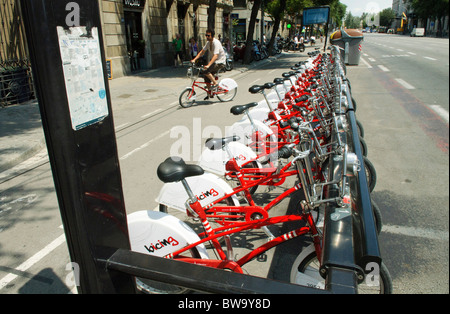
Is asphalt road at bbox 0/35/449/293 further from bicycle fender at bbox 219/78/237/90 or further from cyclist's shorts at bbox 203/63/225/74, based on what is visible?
cyclist's shorts at bbox 203/63/225/74

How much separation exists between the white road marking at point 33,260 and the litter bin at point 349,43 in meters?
13.3

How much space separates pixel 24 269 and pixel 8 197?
69.2 inches

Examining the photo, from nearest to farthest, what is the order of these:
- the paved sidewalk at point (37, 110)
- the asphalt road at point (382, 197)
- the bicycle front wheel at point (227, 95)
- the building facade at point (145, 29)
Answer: the asphalt road at point (382, 197)
the paved sidewalk at point (37, 110)
the bicycle front wheel at point (227, 95)
the building facade at point (145, 29)

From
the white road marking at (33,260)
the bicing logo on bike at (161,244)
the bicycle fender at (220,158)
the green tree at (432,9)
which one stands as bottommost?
the white road marking at (33,260)

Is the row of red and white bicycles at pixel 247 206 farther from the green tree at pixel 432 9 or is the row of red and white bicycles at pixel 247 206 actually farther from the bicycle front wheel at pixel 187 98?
the bicycle front wheel at pixel 187 98

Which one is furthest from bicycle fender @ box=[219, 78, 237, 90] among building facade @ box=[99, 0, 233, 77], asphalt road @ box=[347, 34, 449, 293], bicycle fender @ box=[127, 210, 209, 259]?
bicycle fender @ box=[127, 210, 209, 259]

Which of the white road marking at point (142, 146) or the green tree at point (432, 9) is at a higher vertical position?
the green tree at point (432, 9)

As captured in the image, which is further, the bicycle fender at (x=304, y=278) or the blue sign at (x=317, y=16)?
the blue sign at (x=317, y=16)

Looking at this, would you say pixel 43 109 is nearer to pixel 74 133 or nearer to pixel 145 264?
pixel 74 133

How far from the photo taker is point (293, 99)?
591 centimetres

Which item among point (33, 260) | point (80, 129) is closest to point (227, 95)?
point (33, 260)

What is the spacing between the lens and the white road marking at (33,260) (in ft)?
9.48

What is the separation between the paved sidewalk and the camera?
600 cm

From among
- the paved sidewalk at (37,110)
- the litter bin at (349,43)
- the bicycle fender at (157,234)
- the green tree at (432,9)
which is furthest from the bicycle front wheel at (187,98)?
the green tree at (432,9)
